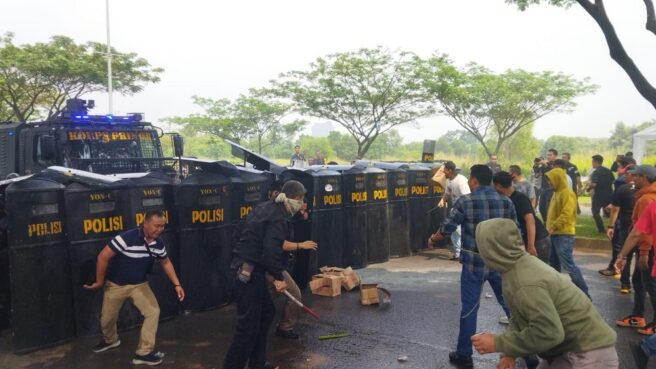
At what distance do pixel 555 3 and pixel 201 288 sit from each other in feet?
37.4

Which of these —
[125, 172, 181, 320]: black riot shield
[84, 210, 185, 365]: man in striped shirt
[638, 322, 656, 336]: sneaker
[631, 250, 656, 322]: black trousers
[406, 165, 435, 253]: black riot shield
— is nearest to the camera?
[84, 210, 185, 365]: man in striped shirt

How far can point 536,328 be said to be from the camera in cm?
238

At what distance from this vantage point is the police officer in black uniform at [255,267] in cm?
425

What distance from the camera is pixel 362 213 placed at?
834cm

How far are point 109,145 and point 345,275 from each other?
4534mm

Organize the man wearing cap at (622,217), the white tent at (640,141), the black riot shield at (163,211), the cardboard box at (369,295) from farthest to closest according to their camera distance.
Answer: the white tent at (640,141) < the man wearing cap at (622,217) < the cardboard box at (369,295) < the black riot shield at (163,211)

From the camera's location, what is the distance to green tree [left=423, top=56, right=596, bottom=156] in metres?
27.3

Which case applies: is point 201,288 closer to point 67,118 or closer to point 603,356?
point 67,118

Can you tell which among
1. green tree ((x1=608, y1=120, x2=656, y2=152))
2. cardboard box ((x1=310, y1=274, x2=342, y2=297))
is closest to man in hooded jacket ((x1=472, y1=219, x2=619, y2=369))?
cardboard box ((x1=310, y1=274, x2=342, y2=297))

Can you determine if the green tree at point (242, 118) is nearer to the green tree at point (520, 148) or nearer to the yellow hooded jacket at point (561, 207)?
the green tree at point (520, 148)

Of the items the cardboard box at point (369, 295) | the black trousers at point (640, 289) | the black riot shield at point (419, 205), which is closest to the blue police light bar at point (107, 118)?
the black riot shield at point (419, 205)

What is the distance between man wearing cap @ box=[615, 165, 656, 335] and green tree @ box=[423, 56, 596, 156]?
72.1 feet

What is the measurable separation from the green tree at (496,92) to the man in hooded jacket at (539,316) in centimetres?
2546

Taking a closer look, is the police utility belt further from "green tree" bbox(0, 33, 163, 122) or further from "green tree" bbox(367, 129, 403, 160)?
"green tree" bbox(367, 129, 403, 160)
